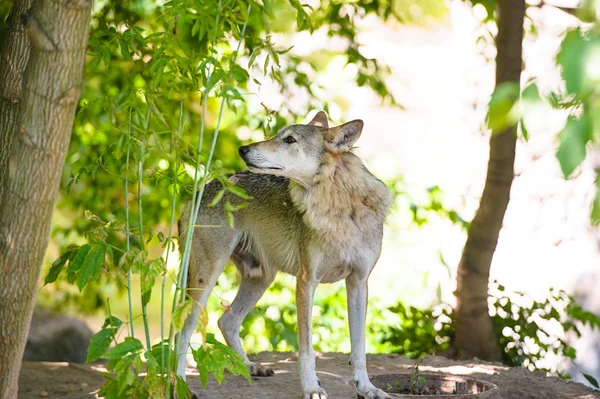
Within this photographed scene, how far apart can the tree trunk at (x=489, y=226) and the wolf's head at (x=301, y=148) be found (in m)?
1.69

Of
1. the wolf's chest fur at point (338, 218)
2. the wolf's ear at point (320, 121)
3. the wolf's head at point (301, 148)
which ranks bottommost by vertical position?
the wolf's chest fur at point (338, 218)

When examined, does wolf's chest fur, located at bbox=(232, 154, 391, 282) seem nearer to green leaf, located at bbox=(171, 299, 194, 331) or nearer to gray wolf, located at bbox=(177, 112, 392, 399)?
gray wolf, located at bbox=(177, 112, 392, 399)

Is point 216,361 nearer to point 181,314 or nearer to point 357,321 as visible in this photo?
point 181,314

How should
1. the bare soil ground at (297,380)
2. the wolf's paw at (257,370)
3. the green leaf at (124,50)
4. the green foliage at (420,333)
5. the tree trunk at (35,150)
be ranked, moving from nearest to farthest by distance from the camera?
the tree trunk at (35,150)
the green leaf at (124,50)
the bare soil ground at (297,380)
the wolf's paw at (257,370)
the green foliage at (420,333)

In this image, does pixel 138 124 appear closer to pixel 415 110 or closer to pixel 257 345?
pixel 257 345

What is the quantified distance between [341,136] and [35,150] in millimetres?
2067

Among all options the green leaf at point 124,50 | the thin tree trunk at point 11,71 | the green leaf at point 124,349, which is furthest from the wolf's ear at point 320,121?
the green leaf at point 124,349

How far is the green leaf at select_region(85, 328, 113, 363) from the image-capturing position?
3168 millimetres

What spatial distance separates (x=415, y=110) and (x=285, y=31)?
406 cm

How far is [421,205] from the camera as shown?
274 inches

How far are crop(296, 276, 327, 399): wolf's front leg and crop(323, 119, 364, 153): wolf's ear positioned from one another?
2.87ft

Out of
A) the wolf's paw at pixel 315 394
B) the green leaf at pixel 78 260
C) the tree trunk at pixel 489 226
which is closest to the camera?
the green leaf at pixel 78 260

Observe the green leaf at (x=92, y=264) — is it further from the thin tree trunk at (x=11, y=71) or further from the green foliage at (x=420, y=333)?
the green foliage at (x=420, y=333)

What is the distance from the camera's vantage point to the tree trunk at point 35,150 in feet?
10.4
